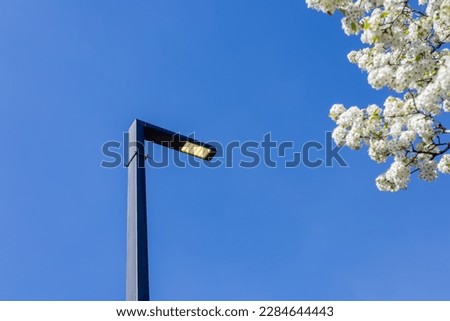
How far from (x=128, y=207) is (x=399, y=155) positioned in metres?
4.53

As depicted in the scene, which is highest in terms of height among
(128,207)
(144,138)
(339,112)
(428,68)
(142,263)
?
(339,112)

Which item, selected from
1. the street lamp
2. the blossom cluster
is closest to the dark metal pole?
the street lamp

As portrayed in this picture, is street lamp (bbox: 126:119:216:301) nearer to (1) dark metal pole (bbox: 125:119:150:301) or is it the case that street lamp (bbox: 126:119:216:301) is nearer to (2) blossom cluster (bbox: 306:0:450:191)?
(1) dark metal pole (bbox: 125:119:150:301)

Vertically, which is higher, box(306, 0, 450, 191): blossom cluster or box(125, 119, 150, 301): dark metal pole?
box(306, 0, 450, 191): blossom cluster

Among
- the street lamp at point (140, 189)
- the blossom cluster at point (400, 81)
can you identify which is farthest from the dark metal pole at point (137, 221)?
the blossom cluster at point (400, 81)

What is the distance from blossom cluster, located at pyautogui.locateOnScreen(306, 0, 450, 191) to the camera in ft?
25.6

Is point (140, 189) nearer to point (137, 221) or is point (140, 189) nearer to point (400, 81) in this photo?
point (137, 221)

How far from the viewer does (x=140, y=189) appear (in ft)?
23.5

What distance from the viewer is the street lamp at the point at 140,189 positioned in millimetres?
6516

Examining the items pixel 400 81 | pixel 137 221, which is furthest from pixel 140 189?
pixel 400 81

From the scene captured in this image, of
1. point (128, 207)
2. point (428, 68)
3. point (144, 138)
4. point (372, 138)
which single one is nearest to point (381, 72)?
point (428, 68)

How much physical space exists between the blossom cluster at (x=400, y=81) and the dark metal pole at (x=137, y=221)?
3.05 meters
